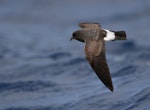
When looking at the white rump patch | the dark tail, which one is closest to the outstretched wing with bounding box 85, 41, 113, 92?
the white rump patch

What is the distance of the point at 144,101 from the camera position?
17.8 metres

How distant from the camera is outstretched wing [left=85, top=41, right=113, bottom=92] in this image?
15750 mm

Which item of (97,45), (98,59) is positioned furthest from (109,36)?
(98,59)

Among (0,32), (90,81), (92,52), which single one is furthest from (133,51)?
(92,52)

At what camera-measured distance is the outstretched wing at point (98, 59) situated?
15.8 metres

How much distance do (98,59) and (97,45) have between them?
0.41 meters

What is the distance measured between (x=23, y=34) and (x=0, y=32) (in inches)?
26.0

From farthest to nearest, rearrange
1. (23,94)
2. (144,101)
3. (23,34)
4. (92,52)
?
(23,34) → (23,94) → (144,101) → (92,52)

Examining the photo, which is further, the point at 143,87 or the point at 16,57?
the point at 16,57

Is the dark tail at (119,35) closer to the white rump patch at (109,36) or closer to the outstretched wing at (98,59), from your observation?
the white rump patch at (109,36)

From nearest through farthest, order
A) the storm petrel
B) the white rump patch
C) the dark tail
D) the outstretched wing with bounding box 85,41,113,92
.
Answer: the outstretched wing with bounding box 85,41,113,92
the storm petrel
the white rump patch
the dark tail

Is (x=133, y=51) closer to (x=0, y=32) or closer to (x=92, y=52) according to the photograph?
(x=0, y=32)

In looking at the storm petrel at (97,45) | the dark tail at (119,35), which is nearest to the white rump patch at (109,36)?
the storm petrel at (97,45)

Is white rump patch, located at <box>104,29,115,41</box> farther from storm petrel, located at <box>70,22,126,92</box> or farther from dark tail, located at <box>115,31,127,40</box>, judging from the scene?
dark tail, located at <box>115,31,127,40</box>
